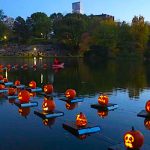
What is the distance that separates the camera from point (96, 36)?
11112cm

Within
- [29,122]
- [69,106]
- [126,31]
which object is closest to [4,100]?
[69,106]

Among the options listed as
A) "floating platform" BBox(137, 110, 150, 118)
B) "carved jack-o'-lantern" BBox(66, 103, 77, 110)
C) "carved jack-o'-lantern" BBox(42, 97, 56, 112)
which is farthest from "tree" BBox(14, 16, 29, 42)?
"floating platform" BBox(137, 110, 150, 118)

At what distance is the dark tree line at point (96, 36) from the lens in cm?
10944

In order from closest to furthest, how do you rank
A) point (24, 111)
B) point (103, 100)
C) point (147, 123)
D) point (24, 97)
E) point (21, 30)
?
point (147, 123) < point (24, 111) < point (103, 100) < point (24, 97) < point (21, 30)

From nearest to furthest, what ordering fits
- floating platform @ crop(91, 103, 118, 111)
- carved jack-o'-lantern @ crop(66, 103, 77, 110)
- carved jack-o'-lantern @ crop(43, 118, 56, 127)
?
carved jack-o'-lantern @ crop(43, 118, 56, 127) < floating platform @ crop(91, 103, 118, 111) < carved jack-o'-lantern @ crop(66, 103, 77, 110)

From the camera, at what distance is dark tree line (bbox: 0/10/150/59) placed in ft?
359

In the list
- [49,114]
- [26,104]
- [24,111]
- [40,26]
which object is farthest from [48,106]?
[40,26]

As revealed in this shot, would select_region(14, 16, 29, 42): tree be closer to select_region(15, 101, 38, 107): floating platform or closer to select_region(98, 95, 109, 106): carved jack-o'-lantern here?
select_region(15, 101, 38, 107): floating platform

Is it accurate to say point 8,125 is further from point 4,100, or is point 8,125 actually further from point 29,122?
point 4,100

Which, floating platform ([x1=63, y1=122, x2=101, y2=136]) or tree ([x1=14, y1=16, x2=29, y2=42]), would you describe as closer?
floating platform ([x1=63, y1=122, x2=101, y2=136])

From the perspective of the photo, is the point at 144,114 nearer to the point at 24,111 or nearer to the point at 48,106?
the point at 48,106

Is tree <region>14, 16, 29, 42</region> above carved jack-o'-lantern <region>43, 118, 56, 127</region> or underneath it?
above

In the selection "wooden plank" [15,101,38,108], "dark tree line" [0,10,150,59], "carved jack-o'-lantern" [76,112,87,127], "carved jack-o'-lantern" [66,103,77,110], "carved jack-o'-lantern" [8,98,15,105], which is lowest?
"carved jack-o'-lantern" [66,103,77,110]

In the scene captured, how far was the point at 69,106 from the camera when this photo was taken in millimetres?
28453
